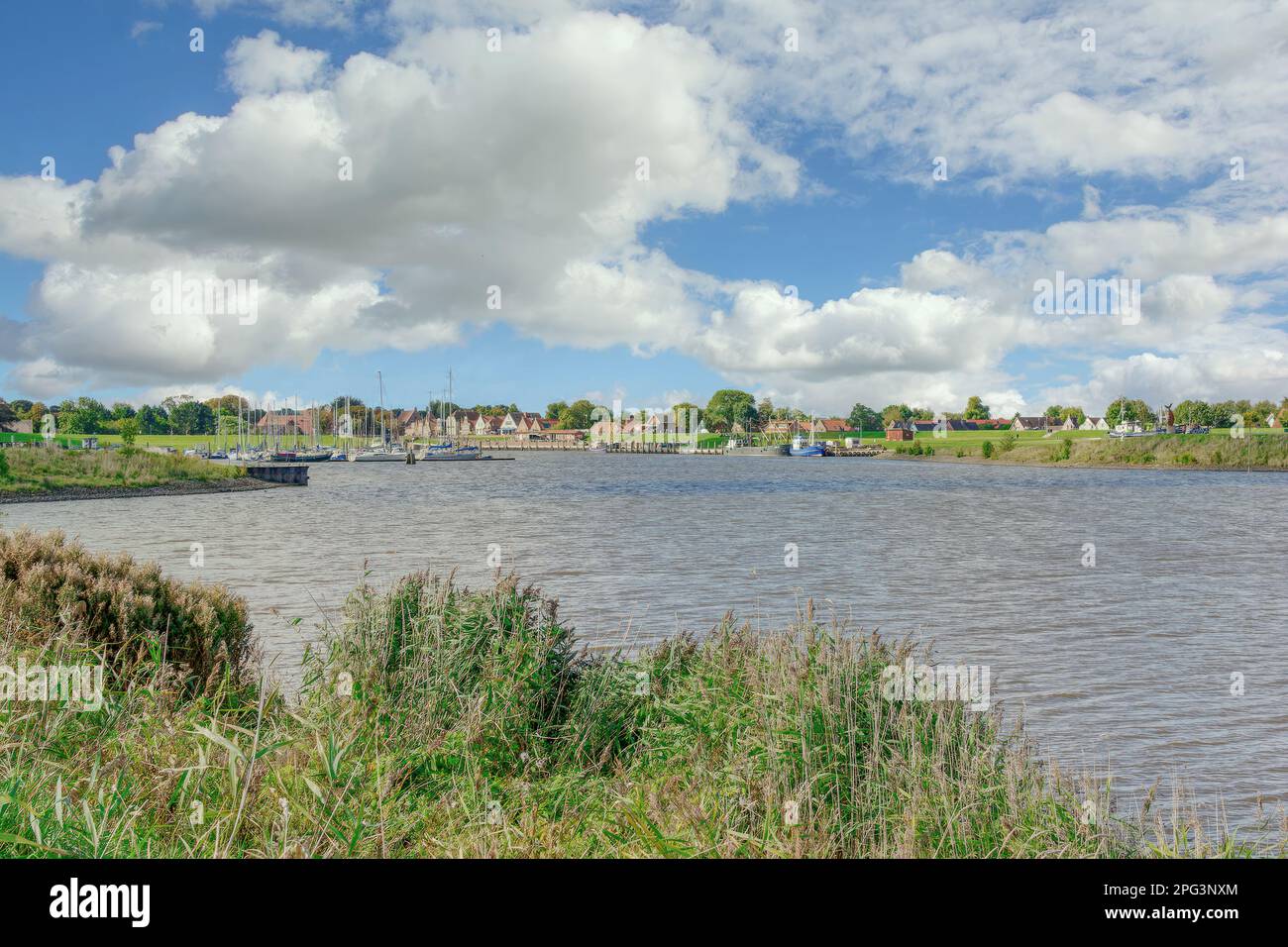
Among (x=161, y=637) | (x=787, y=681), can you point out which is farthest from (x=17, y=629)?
(x=787, y=681)

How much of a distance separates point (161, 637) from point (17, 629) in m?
1.44

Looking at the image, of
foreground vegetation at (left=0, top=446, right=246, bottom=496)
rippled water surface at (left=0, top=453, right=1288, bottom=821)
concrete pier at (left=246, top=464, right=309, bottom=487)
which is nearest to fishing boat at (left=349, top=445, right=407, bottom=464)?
concrete pier at (left=246, top=464, right=309, bottom=487)

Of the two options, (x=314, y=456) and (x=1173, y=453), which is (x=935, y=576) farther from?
(x=314, y=456)

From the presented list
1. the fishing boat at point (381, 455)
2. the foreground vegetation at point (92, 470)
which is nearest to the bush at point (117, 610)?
the foreground vegetation at point (92, 470)

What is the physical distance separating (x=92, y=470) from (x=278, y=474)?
919 inches

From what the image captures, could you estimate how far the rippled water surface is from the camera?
1327cm

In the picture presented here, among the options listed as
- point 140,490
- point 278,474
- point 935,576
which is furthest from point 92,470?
point 935,576

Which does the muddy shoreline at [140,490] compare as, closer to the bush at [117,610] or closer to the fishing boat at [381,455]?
the bush at [117,610]

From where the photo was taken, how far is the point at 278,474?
304 ft

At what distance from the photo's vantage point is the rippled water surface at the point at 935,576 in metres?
13.3

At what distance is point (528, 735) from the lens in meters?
9.05

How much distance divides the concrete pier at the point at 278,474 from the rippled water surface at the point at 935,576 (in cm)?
2058
